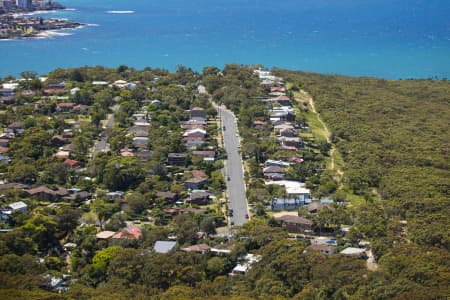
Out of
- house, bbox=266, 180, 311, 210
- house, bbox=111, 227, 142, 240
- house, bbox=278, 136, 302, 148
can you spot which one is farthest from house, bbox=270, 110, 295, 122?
house, bbox=111, 227, 142, 240

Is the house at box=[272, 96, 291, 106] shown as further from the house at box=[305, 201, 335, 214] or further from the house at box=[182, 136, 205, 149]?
the house at box=[305, 201, 335, 214]

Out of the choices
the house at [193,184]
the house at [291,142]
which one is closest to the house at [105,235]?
the house at [193,184]

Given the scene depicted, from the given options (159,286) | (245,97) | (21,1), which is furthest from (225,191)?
(21,1)

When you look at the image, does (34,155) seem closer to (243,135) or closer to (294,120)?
(243,135)

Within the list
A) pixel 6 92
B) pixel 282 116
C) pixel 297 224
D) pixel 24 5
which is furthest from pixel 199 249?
pixel 24 5

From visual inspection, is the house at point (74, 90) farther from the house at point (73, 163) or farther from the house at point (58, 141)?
the house at point (73, 163)

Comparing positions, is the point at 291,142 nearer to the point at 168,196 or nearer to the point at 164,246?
the point at 168,196
